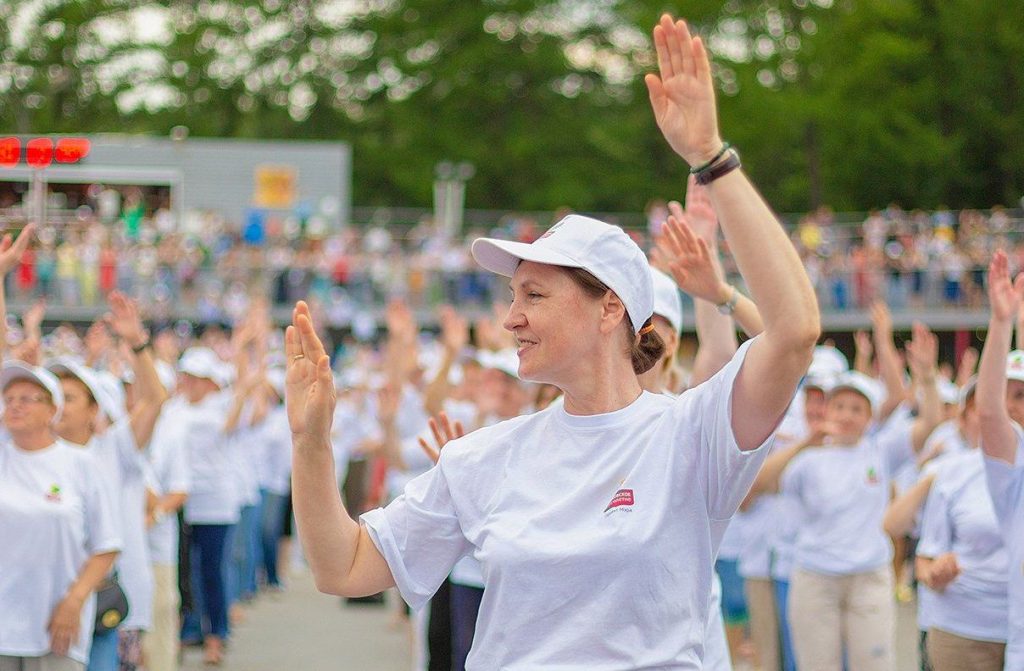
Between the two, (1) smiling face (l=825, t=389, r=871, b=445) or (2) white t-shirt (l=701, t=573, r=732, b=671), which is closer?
(2) white t-shirt (l=701, t=573, r=732, b=671)

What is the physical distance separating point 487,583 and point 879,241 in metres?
27.4

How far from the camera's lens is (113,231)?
29.1m

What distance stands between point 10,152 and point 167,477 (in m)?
4.50

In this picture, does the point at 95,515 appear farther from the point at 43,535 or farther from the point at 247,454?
the point at 247,454

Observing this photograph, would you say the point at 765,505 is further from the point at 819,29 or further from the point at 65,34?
the point at 65,34

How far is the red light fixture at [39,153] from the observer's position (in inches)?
195

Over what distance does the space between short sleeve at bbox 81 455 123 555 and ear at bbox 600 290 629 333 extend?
3.42 metres

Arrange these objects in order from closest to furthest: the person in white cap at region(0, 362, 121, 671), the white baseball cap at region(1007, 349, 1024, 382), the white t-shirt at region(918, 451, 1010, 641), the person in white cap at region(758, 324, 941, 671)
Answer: the white baseball cap at region(1007, 349, 1024, 382), the person in white cap at region(0, 362, 121, 671), the white t-shirt at region(918, 451, 1010, 641), the person in white cap at region(758, 324, 941, 671)

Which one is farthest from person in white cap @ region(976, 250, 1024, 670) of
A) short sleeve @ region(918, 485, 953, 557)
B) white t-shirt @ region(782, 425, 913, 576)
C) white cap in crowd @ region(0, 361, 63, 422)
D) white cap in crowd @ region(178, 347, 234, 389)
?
white cap in crowd @ region(178, 347, 234, 389)

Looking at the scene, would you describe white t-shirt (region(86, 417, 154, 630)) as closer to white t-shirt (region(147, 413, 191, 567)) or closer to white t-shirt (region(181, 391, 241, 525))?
white t-shirt (region(147, 413, 191, 567))

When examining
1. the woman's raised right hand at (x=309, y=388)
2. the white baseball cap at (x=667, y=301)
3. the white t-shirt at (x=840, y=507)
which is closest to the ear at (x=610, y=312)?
the woman's raised right hand at (x=309, y=388)

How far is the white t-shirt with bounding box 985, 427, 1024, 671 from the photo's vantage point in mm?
5242

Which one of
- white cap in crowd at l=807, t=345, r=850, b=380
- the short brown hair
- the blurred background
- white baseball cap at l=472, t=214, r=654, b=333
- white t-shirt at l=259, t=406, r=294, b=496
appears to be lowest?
white t-shirt at l=259, t=406, r=294, b=496

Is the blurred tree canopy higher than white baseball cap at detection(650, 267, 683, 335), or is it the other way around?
the blurred tree canopy
